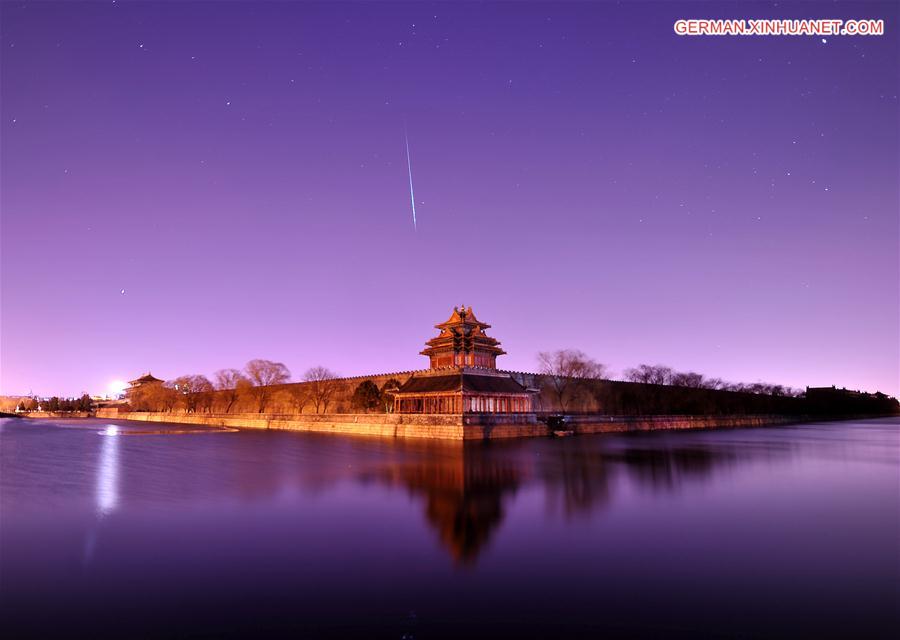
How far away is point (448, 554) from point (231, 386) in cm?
8077

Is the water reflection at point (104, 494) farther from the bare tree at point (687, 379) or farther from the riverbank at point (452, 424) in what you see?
the bare tree at point (687, 379)

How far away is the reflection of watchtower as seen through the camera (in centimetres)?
1241

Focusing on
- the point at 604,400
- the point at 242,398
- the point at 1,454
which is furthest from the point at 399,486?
the point at 242,398

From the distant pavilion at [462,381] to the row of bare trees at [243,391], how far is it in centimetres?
1695

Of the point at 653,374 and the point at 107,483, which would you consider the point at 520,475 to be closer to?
the point at 107,483

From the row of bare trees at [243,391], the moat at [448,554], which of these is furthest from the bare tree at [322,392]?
the moat at [448,554]

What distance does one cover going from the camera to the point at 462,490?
1805cm

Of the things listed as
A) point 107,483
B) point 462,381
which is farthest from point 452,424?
point 107,483

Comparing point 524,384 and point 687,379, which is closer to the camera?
point 524,384

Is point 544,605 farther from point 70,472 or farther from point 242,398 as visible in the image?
point 242,398

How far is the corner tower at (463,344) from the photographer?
57594mm

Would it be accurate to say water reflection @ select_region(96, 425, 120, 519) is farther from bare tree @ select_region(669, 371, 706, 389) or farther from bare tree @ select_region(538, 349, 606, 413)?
bare tree @ select_region(669, 371, 706, 389)

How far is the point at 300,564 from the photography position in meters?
10.4

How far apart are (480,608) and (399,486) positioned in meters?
11.3
